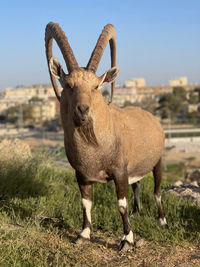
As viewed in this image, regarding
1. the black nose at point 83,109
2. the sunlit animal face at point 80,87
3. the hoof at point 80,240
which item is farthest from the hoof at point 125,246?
the black nose at point 83,109

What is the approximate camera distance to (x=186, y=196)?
6613mm

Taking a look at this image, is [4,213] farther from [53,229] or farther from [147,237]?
[147,237]

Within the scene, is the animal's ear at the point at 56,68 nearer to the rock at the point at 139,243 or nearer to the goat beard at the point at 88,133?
the goat beard at the point at 88,133

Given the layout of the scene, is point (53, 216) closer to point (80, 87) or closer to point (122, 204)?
point (122, 204)

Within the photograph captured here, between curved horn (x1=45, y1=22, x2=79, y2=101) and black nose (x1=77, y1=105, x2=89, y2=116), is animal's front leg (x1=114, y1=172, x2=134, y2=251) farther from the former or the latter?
curved horn (x1=45, y1=22, x2=79, y2=101)

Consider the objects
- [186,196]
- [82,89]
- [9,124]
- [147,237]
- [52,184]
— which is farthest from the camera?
[9,124]

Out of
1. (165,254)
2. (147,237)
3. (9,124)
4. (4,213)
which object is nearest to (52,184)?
(4,213)

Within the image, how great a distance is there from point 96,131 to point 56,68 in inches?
33.5

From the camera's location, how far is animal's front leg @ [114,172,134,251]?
435 cm

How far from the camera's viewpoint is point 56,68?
4.08 metres

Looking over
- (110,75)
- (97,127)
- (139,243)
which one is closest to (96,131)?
(97,127)

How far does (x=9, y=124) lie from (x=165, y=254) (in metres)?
68.3

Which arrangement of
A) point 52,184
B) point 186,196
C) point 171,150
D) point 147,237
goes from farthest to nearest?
point 171,150
point 52,184
point 186,196
point 147,237

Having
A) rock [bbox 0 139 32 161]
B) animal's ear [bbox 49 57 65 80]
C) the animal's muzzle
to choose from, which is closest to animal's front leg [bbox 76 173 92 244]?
the animal's muzzle
